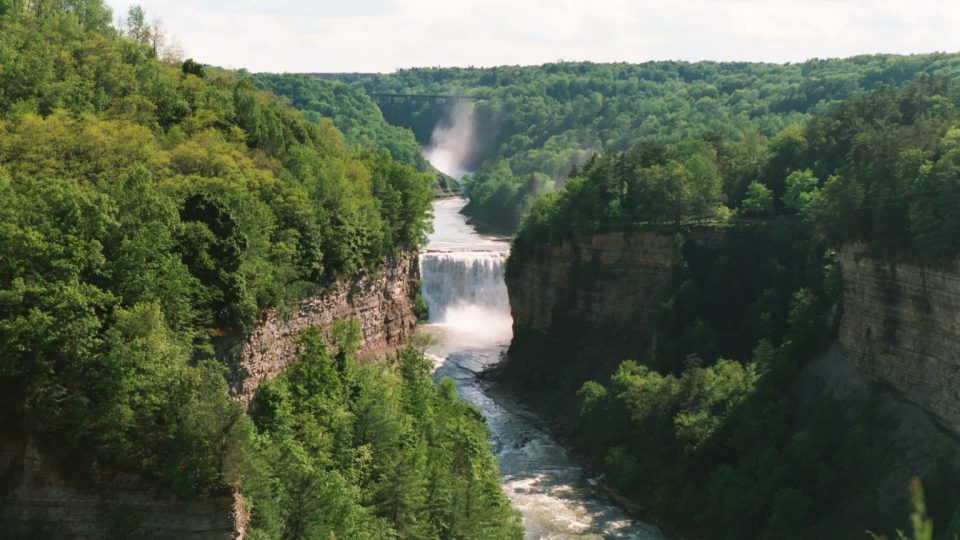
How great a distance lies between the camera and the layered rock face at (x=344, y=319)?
132 feet

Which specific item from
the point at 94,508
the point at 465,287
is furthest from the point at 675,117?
the point at 94,508

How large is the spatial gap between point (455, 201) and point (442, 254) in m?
66.8

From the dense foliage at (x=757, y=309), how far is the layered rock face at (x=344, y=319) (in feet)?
41.4

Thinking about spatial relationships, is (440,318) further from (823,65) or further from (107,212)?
(823,65)

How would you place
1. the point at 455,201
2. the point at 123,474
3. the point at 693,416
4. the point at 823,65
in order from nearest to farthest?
the point at 123,474 → the point at 693,416 → the point at 455,201 → the point at 823,65

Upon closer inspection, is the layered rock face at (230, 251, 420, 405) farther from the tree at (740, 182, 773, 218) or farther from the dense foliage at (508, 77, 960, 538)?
the tree at (740, 182, 773, 218)

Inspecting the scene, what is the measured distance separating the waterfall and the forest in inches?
1300

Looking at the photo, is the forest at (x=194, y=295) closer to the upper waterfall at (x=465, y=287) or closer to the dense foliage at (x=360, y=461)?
the dense foliage at (x=360, y=461)

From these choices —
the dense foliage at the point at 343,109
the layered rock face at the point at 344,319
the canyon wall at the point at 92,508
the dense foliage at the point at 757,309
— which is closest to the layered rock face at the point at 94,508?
the canyon wall at the point at 92,508

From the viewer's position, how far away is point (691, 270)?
254ft

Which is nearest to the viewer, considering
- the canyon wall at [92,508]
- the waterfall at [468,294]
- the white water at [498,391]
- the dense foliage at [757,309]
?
the canyon wall at [92,508]

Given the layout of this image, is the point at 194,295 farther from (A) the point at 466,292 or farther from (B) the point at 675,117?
(B) the point at 675,117

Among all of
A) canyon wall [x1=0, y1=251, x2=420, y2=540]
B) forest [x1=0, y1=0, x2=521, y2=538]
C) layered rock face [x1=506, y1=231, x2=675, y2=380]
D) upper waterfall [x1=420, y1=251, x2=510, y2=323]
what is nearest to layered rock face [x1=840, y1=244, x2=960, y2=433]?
forest [x1=0, y1=0, x2=521, y2=538]

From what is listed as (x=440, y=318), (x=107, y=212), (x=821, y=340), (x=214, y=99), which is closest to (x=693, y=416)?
(x=821, y=340)
